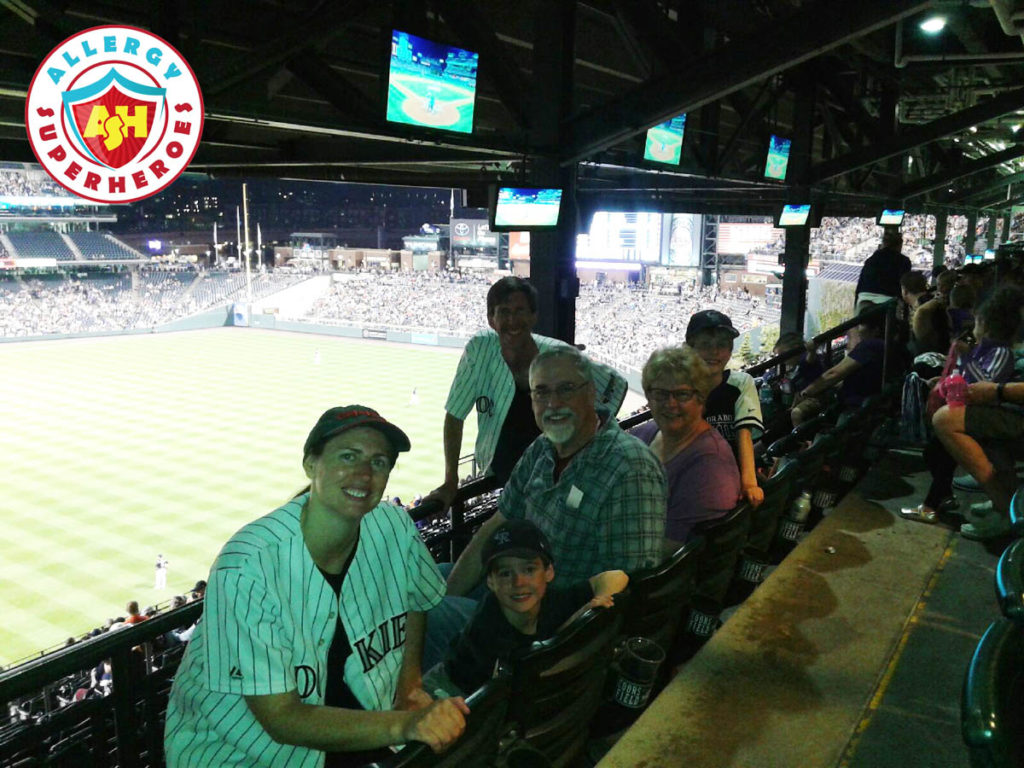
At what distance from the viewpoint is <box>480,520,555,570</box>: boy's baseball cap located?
2035mm

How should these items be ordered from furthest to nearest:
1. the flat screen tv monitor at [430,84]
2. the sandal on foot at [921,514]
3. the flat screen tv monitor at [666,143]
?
the flat screen tv monitor at [666,143] → the flat screen tv monitor at [430,84] → the sandal on foot at [921,514]

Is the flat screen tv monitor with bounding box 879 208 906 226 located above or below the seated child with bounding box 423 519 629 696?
above

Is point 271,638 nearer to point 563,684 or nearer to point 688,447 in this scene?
point 563,684

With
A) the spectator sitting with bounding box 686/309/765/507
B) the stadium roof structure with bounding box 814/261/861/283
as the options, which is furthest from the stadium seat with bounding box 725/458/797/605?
the stadium roof structure with bounding box 814/261/861/283

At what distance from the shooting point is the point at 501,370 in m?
3.39

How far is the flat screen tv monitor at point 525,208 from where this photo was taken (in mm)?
6031

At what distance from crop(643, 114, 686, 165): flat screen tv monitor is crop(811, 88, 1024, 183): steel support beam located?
348cm

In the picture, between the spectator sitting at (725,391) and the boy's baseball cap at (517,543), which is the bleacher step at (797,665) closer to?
the spectator sitting at (725,391)

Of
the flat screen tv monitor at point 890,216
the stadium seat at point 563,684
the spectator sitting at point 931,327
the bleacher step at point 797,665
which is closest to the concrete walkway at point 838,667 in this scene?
the bleacher step at point 797,665

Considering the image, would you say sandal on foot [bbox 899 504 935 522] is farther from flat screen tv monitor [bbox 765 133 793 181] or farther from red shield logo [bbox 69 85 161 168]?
flat screen tv monitor [bbox 765 133 793 181]

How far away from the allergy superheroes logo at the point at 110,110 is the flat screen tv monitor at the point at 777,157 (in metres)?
7.71

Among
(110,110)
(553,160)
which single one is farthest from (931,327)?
(110,110)

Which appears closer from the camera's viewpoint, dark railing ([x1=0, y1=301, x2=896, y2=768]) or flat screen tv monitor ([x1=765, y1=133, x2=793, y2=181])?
dark railing ([x1=0, y1=301, x2=896, y2=768])

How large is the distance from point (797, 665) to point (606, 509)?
0.97 m
